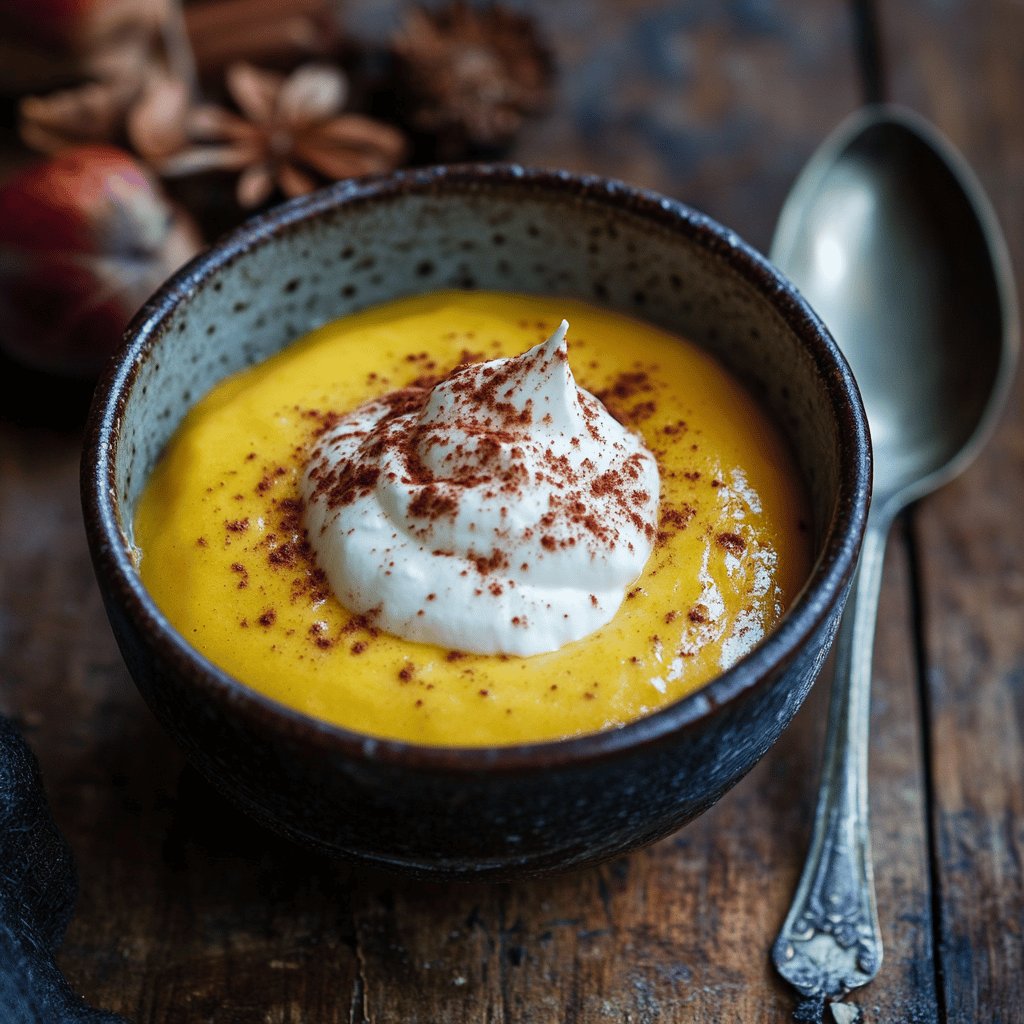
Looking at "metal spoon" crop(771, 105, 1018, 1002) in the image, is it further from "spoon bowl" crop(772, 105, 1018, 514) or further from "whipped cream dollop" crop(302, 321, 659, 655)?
"whipped cream dollop" crop(302, 321, 659, 655)

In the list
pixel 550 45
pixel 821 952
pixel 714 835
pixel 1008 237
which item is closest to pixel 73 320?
pixel 550 45

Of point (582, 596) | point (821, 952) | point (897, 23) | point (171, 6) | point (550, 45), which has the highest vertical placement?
point (897, 23)

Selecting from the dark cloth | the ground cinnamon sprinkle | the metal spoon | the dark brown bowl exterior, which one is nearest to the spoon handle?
the metal spoon

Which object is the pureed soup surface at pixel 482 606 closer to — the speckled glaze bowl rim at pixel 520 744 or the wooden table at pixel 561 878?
the speckled glaze bowl rim at pixel 520 744

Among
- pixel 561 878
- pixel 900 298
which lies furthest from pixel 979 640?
pixel 561 878

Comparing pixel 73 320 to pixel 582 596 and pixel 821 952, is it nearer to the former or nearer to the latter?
pixel 582 596

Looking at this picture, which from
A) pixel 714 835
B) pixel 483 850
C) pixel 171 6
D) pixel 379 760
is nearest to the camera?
pixel 379 760
